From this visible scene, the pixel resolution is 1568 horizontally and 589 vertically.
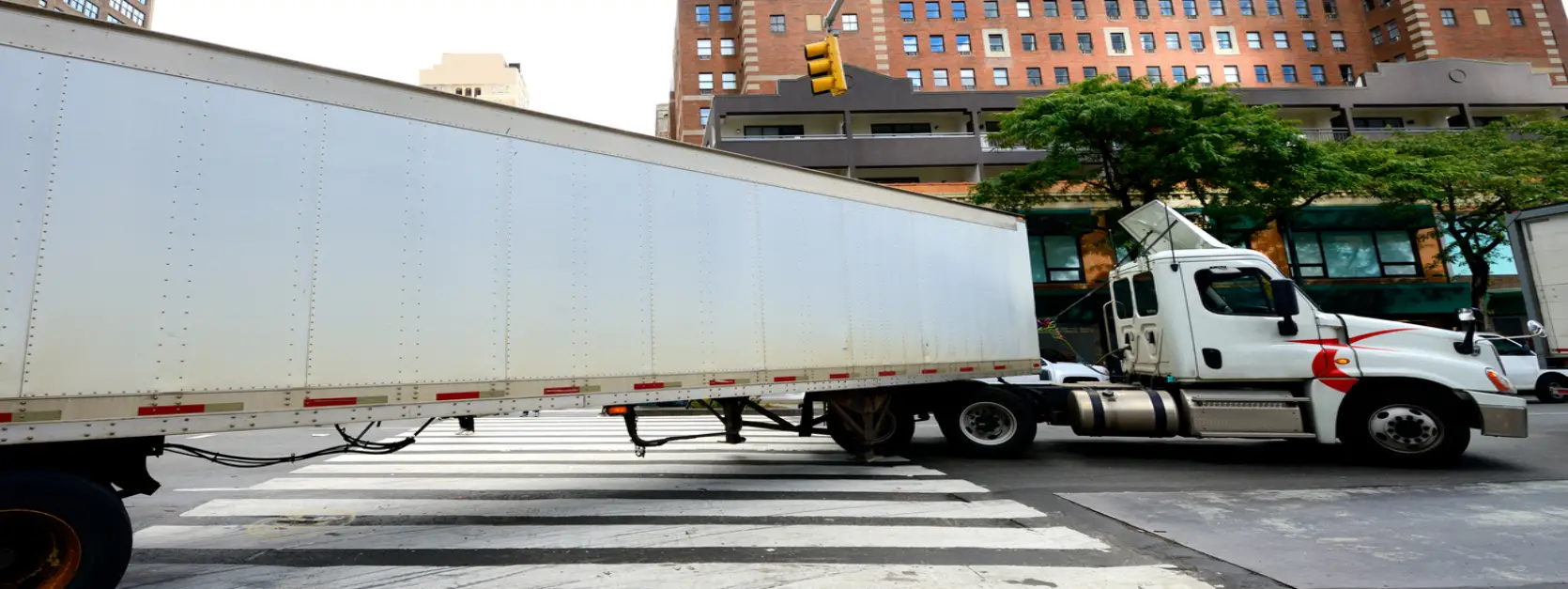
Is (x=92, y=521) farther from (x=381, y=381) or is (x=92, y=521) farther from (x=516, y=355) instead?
(x=516, y=355)

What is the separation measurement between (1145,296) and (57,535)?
10518 mm

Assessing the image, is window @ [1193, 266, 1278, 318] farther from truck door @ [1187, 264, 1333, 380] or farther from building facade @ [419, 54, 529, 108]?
building facade @ [419, 54, 529, 108]

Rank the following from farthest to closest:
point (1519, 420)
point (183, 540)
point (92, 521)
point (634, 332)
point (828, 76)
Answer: point (828, 76)
point (1519, 420)
point (634, 332)
point (183, 540)
point (92, 521)

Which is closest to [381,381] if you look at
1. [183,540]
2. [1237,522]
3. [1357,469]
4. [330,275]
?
[330,275]

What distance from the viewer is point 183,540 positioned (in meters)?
5.31

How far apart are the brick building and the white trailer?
37235mm

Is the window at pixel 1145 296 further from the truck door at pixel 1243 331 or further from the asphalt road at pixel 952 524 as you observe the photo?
the asphalt road at pixel 952 524

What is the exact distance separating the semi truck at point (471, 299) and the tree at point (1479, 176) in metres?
19.4

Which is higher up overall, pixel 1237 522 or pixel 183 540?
pixel 183 540

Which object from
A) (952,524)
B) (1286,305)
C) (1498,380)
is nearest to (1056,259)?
(1286,305)

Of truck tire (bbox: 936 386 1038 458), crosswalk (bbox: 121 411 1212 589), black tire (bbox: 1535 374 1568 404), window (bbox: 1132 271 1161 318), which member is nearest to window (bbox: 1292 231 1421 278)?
black tire (bbox: 1535 374 1568 404)

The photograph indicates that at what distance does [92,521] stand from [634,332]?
3411 mm

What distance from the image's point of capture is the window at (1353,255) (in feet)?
89.4

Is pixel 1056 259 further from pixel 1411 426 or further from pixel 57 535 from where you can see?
pixel 57 535
